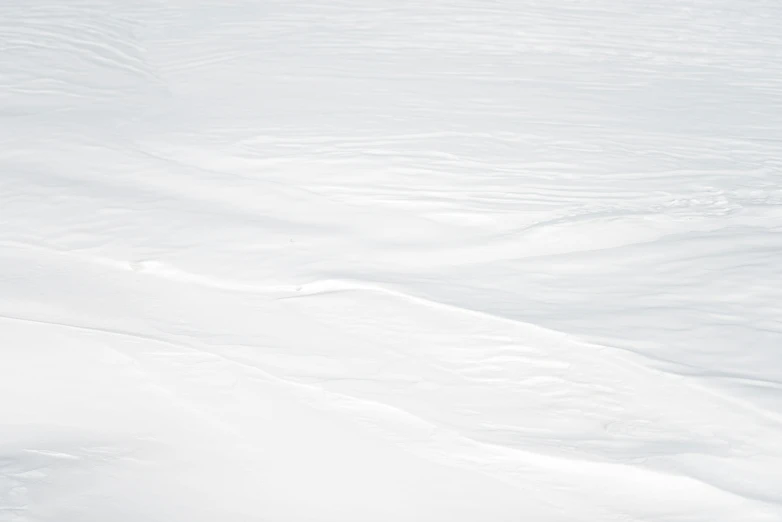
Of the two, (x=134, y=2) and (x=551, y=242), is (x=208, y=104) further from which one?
(x=134, y=2)

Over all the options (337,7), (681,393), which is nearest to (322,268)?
(681,393)

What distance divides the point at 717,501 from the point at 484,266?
0.79 meters

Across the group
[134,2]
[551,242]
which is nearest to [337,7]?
[134,2]

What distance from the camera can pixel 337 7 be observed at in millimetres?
4461

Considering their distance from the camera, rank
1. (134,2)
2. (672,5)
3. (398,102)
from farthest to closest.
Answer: (672,5), (134,2), (398,102)

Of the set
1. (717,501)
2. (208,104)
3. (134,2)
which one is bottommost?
(717,501)

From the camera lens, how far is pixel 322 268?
1.81 meters

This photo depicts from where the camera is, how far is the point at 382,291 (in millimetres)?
1718

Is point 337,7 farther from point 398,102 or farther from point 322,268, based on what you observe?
point 322,268

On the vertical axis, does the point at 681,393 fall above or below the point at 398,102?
below

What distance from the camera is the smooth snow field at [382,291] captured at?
1.19 meters

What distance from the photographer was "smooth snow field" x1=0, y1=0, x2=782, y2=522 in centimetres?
→ 119

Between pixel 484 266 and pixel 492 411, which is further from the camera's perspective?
pixel 484 266

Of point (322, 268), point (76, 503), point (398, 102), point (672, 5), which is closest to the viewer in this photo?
point (76, 503)
